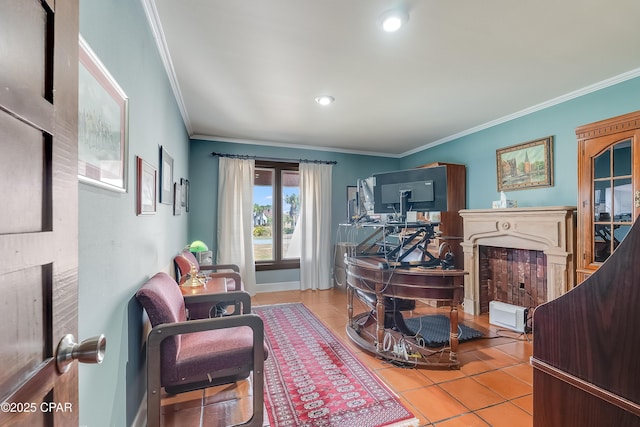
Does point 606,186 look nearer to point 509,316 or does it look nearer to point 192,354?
point 509,316

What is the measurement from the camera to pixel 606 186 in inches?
93.7

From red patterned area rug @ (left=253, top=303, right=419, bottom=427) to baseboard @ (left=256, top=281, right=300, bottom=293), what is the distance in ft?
6.05

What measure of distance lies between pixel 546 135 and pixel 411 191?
1.97 meters

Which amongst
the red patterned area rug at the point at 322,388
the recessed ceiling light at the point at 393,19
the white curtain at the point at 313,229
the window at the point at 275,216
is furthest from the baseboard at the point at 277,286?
the recessed ceiling light at the point at 393,19

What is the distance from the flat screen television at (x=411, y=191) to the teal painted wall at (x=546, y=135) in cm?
167

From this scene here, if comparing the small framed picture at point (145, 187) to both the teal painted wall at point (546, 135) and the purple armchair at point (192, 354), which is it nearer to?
the purple armchair at point (192, 354)

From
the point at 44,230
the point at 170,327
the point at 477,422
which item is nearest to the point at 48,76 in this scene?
the point at 44,230

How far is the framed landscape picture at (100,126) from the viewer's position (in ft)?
3.14

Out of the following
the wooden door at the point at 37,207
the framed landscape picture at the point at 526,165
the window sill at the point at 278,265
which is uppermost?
the framed landscape picture at the point at 526,165

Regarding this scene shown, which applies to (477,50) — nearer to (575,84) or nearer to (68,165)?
(575,84)

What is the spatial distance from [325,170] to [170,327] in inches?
155

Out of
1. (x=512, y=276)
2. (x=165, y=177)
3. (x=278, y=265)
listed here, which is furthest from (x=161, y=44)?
(x=512, y=276)

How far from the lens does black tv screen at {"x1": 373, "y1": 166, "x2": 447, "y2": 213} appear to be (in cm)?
241

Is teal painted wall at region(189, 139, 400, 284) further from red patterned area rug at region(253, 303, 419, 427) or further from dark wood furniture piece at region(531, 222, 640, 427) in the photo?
dark wood furniture piece at region(531, 222, 640, 427)
